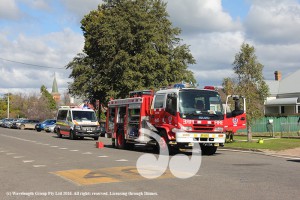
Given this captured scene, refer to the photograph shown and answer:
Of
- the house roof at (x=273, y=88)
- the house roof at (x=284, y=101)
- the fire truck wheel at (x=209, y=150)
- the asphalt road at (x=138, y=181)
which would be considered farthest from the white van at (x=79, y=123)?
the house roof at (x=273, y=88)

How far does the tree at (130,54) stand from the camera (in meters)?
37.9

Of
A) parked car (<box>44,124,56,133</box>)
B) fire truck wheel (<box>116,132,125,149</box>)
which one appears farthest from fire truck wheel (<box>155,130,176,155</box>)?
parked car (<box>44,124,56,133</box>)

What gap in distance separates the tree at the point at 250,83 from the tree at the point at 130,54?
574 inches

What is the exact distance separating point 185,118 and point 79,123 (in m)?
15.0

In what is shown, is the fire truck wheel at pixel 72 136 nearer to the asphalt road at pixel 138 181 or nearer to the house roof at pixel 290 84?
the asphalt road at pixel 138 181

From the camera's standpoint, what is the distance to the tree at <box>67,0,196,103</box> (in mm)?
37941

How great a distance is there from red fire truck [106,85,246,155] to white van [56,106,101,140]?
36.8ft

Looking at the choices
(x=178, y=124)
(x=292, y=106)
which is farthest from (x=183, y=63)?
(x=178, y=124)

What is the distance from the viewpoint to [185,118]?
16.6 m

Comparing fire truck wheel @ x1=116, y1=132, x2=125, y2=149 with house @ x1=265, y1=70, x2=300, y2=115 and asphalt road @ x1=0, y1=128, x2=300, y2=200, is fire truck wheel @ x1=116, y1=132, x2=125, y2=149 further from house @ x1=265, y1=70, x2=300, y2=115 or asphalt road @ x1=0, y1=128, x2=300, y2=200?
house @ x1=265, y1=70, x2=300, y2=115

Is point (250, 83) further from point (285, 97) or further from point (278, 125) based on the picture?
point (285, 97)

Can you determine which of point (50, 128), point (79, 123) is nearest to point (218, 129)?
point (79, 123)

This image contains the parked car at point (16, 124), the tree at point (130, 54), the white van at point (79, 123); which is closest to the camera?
the white van at point (79, 123)

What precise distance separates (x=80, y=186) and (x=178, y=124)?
744 cm
